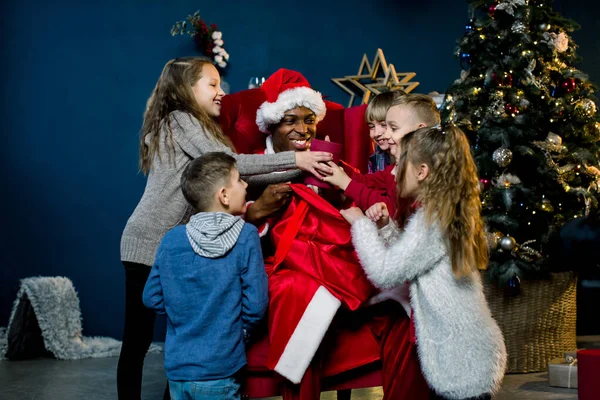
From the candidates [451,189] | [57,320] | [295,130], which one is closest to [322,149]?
[295,130]

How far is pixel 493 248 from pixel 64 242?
9.88ft

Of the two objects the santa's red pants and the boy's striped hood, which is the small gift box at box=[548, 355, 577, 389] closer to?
the santa's red pants

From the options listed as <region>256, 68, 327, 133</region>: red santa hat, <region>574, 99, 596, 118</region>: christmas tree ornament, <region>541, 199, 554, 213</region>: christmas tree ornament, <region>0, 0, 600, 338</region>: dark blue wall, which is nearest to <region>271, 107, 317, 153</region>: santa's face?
<region>256, 68, 327, 133</region>: red santa hat

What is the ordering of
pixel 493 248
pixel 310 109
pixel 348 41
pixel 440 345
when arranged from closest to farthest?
pixel 440 345, pixel 310 109, pixel 493 248, pixel 348 41

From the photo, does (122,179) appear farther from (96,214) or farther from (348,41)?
(348,41)

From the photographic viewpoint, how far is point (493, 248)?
399cm

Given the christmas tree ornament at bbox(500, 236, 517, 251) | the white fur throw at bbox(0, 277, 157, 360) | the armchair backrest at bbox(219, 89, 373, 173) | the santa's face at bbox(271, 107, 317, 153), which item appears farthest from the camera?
the white fur throw at bbox(0, 277, 157, 360)

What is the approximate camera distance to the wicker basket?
402 centimetres

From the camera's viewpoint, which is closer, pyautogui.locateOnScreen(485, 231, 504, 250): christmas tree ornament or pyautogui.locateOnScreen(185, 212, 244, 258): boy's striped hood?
pyautogui.locateOnScreen(185, 212, 244, 258): boy's striped hood

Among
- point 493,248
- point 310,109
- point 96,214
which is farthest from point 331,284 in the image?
point 96,214

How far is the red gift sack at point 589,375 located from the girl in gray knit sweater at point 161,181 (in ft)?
4.11

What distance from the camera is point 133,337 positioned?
102 inches

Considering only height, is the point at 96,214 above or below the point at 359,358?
above

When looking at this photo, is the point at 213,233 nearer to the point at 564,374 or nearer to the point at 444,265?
the point at 444,265
